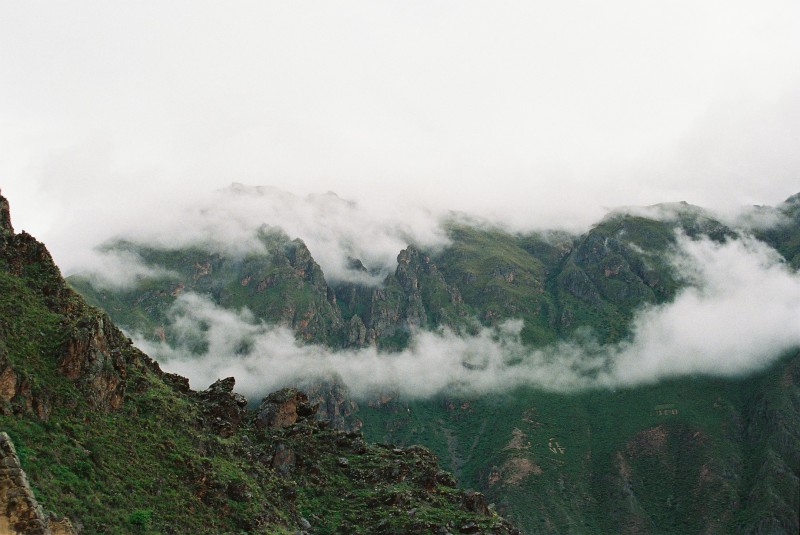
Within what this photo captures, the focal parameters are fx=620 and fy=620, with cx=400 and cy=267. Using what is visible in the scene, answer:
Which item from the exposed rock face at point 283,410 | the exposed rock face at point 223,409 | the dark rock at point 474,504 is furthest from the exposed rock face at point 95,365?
the dark rock at point 474,504

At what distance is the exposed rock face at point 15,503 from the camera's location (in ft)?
114

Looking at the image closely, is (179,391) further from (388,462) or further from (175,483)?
(388,462)

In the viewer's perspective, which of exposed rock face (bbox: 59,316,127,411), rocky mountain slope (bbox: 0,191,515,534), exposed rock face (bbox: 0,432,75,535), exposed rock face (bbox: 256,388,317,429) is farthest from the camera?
exposed rock face (bbox: 256,388,317,429)

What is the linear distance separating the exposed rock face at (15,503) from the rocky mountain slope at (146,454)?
7cm

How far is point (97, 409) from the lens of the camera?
209 ft

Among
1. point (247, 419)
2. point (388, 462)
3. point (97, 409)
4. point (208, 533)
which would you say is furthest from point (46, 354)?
point (388, 462)

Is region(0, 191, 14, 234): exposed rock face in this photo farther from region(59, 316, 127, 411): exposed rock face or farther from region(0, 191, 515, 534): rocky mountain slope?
region(59, 316, 127, 411): exposed rock face

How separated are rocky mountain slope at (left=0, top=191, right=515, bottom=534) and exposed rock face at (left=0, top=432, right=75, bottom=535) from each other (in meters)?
0.07

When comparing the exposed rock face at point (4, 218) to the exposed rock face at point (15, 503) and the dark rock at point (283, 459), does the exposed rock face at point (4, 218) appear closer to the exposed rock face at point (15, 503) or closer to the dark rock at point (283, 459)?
the exposed rock face at point (15, 503)

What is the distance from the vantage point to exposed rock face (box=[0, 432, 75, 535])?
3475 cm

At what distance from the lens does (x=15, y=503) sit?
3516cm

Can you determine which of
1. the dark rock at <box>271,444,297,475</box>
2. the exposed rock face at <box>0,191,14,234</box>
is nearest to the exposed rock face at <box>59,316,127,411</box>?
the exposed rock face at <box>0,191,14,234</box>

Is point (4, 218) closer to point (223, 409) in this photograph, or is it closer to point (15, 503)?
point (223, 409)

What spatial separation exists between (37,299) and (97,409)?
52.2 feet
